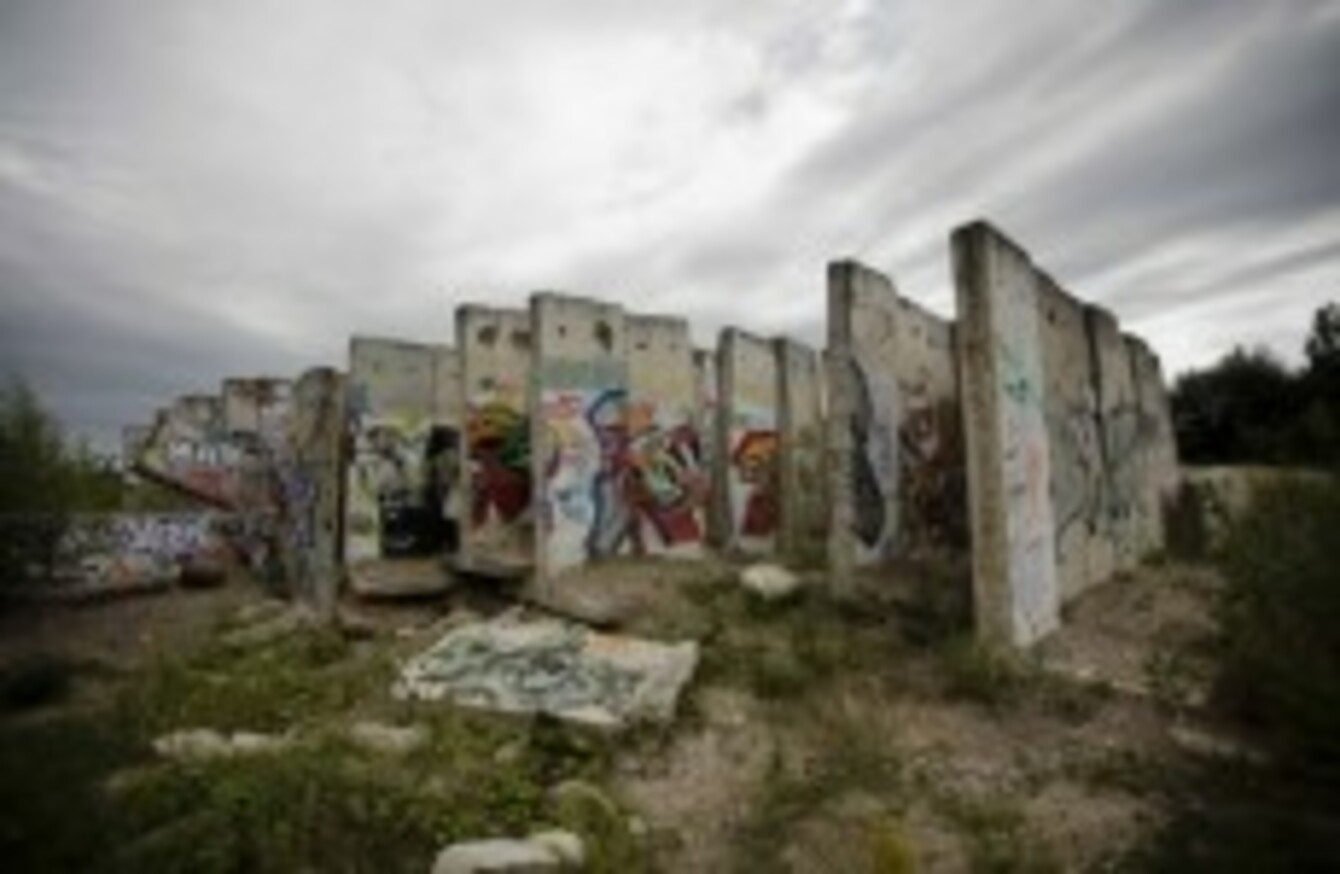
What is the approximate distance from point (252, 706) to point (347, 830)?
288 centimetres

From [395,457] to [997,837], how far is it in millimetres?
9407

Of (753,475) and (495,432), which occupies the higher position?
(495,432)

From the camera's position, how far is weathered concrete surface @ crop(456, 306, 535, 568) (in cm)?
1134

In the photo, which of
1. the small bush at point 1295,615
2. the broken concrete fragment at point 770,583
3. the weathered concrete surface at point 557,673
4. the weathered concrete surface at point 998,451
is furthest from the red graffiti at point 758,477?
the small bush at point 1295,615

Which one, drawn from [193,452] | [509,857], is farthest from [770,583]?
[193,452]

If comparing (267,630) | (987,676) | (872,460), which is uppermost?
(872,460)

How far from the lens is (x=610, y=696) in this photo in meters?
7.34

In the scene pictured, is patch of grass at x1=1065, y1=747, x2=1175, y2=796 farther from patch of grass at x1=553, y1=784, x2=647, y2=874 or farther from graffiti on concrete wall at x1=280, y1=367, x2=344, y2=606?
graffiti on concrete wall at x1=280, y1=367, x2=344, y2=606

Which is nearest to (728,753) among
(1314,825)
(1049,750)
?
(1049,750)

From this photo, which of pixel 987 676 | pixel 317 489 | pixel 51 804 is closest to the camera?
pixel 51 804

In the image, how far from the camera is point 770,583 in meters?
9.58

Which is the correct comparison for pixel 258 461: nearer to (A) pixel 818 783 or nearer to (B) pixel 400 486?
(B) pixel 400 486

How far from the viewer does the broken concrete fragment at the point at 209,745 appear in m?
6.09

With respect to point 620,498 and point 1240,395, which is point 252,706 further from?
point 1240,395
